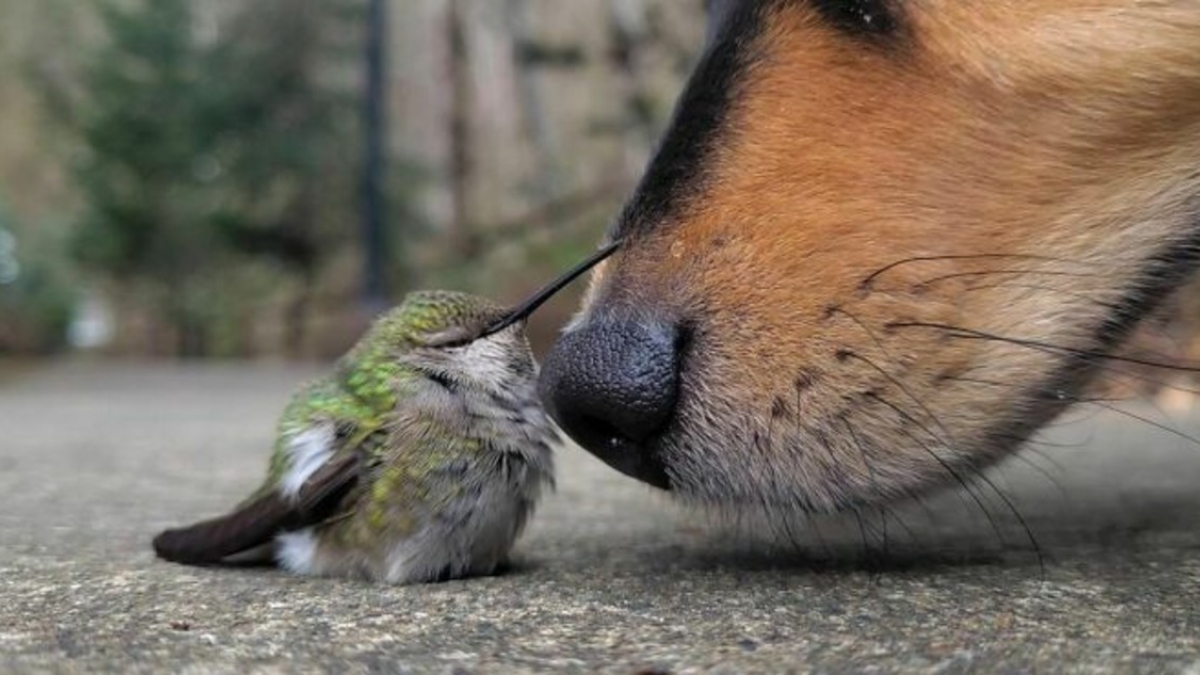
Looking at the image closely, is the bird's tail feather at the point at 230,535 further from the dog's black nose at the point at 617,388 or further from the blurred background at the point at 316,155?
the blurred background at the point at 316,155

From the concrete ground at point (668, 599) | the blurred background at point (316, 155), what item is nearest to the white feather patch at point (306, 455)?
the concrete ground at point (668, 599)

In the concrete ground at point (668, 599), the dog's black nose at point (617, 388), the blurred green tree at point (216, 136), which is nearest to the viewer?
the concrete ground at point (668, 599)

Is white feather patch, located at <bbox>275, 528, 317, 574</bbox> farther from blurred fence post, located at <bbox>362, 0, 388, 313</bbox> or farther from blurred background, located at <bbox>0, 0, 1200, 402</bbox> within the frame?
blurred background, located at <bbox>0, 0, 1200, 402</bbox>

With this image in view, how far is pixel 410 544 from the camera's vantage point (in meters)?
1.90

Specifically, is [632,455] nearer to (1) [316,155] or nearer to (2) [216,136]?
(1) [316,155]

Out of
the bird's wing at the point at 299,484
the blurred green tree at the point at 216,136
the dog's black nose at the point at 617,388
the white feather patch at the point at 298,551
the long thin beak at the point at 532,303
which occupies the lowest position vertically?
the white feather patch at the point at 298,551

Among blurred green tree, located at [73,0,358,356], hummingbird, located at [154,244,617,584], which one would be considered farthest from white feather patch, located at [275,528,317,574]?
blurred green tree, located at [73,0,358,356]

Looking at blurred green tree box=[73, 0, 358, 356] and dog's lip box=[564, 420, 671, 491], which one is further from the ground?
blurred green tree box=[73, 0, 358, 356]

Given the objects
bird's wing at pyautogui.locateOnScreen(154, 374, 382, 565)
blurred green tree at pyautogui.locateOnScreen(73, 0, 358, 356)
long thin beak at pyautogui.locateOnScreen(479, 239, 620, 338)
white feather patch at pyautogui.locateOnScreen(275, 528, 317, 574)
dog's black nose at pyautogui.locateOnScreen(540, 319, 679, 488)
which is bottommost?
white feather patch at pyautogui.locateOnScreen(275, 528, 317, 574)

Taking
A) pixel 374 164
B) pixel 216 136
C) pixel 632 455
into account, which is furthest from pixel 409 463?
pixel 216 136

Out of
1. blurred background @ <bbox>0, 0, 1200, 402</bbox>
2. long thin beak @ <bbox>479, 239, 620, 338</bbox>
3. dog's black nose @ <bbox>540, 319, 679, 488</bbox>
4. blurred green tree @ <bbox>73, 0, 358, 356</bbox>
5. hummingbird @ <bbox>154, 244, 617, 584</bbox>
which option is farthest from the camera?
blurred green tree @ <bbox>73, 0, 358, 356</bbox>

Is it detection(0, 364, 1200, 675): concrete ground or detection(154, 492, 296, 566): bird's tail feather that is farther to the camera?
detection(154, 492, 296, 566): bird's tail feather

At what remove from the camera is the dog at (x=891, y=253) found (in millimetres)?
1814

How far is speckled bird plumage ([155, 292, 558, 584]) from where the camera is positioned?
1.90 m
